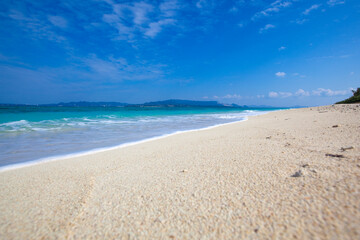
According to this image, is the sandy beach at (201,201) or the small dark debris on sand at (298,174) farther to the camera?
the small dark debris on sand at (298,174)

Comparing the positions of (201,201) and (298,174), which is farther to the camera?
(298,174)

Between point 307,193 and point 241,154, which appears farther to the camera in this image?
point 241,154

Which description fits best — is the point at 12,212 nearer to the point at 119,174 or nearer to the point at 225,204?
the point at 119,174

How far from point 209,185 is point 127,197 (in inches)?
44.2

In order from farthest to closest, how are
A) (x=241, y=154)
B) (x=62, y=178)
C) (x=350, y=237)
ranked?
(x=241, y=154), (x=62, y=178), (x=350, y=237)

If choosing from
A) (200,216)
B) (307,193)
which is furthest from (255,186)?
(200,216)

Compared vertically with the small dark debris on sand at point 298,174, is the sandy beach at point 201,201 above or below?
below

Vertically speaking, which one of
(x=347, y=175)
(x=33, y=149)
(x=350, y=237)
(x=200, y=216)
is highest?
(x=347, y=175)

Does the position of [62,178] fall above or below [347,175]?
below

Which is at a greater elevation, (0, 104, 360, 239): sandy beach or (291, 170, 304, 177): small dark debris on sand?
(291, 170, 304, 177): small dark debris on sand

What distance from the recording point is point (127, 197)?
2.03 m

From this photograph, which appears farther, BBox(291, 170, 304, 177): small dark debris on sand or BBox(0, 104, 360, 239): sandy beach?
BBox(291, 170, 304, 177): small dark debris on sand

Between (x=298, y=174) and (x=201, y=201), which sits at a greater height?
(x=298, y=174)

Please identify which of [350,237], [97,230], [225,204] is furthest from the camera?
[225,204]
